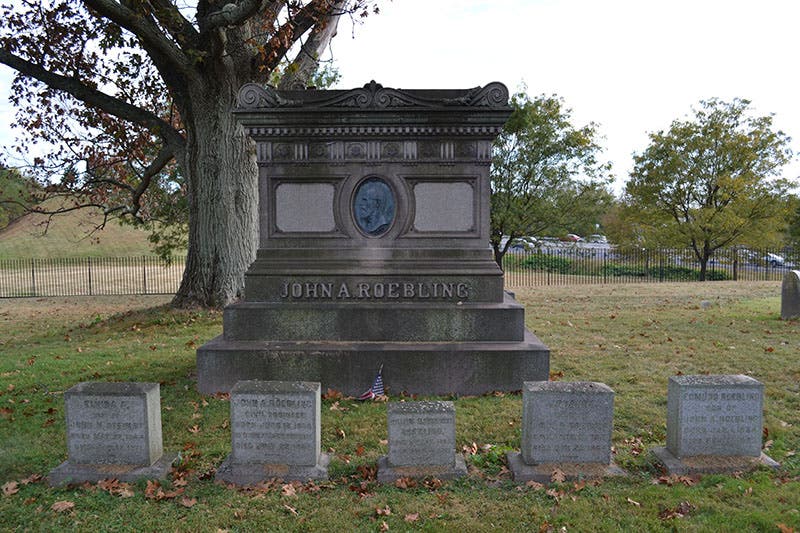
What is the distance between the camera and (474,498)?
395 centimetres

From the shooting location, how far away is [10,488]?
412 cm

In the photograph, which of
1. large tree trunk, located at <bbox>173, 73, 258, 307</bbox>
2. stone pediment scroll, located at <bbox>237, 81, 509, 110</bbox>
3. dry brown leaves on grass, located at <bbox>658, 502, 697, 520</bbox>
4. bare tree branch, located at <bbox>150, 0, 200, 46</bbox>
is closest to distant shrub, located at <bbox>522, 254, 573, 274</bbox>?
large tree trunk, located at <bbox>173, 73, 258, 307</bbox>

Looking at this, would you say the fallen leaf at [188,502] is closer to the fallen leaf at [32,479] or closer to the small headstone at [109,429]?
the small headstone at [109,429]

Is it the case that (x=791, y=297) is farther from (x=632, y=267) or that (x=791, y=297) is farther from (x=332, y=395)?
(x=632, y=267)

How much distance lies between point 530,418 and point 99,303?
1850 centimetres

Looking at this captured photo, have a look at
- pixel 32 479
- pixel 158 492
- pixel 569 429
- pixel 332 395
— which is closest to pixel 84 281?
pixel 332 395

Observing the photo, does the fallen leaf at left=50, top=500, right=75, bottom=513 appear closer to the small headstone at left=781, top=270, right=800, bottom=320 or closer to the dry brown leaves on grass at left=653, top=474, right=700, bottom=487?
the dry brown leaves on grass at left=653, top=474, right=700, bottom=487

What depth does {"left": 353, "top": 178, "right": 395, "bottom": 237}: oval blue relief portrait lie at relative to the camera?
7.04m

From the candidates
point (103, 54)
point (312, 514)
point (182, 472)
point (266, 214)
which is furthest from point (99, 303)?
point (312, 514)

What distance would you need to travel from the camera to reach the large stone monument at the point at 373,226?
6742 millimetres

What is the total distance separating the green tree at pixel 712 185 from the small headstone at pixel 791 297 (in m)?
14.0

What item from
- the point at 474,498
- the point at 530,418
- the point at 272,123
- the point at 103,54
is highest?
the point at 103,54

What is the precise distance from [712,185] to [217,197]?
2361cm

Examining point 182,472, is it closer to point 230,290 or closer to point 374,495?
point 374,495
